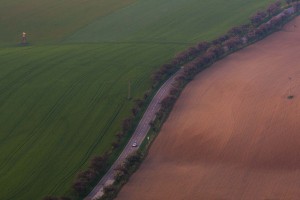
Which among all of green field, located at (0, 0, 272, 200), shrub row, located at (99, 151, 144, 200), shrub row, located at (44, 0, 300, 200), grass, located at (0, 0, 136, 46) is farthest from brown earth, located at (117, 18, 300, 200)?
grass, located at (0, 0, 136, 46)

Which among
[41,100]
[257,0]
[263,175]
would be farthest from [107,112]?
[257,0]

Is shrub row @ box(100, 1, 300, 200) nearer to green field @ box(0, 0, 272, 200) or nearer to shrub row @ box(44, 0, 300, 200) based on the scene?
shrub row @ box(44, 0, 300, 200)

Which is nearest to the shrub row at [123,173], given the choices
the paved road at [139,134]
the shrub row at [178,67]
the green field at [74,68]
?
the shrub row at [178,67]

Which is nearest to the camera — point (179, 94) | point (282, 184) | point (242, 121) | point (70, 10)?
point (282, 184)

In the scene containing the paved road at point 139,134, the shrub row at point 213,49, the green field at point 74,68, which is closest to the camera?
the paved road at point 139,134

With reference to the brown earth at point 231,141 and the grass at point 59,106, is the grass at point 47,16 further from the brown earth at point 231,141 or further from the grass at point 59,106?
the brown earth at point 231,141

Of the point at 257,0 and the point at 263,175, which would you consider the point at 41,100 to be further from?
the point at 257,0
